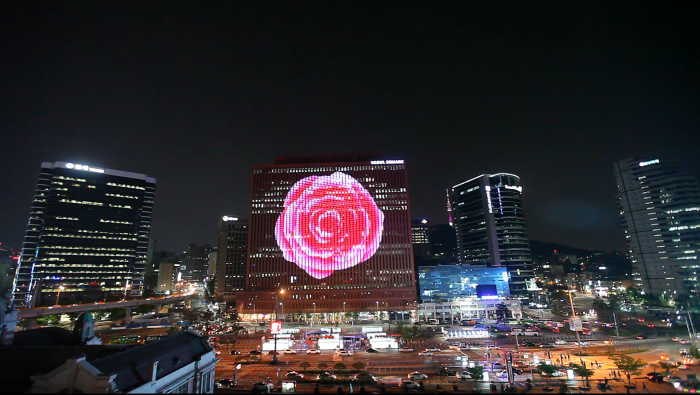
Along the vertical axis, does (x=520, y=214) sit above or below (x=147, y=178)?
below

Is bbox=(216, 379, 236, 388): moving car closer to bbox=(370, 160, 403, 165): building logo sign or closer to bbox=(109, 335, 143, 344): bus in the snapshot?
bbox=(109, 335, 143, 344): bus

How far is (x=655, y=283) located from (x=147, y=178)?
22616 centimetres

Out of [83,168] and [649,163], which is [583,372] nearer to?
[649,163]

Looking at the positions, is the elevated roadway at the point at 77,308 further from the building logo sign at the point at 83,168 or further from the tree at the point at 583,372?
the tree at the point at 583,372

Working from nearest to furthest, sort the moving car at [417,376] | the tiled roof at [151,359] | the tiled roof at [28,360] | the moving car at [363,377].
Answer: the tiled roof at [151,359], the tiled roof at [28,360], the moving car at [363,377], the moving car at [417,376]

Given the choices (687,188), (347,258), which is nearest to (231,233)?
(347,258)

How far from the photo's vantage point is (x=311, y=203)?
121812mm

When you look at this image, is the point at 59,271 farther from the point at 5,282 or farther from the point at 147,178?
the point at 147,178

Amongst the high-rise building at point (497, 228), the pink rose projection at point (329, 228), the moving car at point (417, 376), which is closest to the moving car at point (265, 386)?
the moving car at point (417, 376)

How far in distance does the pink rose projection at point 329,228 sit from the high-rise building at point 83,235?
8110 cm

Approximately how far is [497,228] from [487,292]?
4440 cm

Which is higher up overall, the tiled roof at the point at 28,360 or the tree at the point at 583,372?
the tiled roof at the point at 28,360

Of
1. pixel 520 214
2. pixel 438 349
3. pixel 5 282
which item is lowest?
pixel 438 349

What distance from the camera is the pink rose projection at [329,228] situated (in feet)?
389
